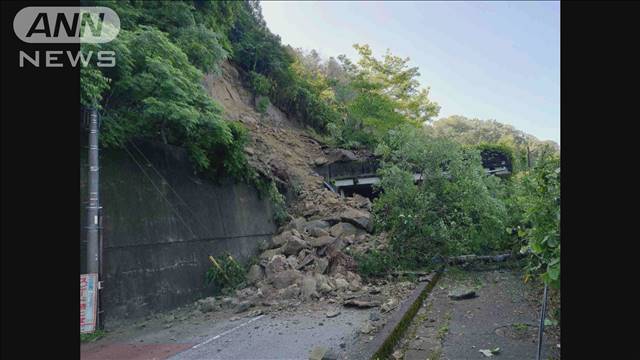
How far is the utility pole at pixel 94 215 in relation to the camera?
22.0 ft

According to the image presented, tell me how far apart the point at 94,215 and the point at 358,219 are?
7886mm

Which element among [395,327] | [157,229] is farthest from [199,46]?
[395,327]

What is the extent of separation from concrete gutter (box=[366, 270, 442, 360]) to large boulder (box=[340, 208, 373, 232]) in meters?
4.26

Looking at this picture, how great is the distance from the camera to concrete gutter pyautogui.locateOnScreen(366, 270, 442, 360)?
15.6ft

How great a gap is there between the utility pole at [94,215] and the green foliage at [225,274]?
10.1 feet

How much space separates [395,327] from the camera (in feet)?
18.2

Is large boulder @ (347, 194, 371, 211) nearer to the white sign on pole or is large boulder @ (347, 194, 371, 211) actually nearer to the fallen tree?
the fallen tree

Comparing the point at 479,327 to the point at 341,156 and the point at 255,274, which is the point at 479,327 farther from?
the point at 341,156
